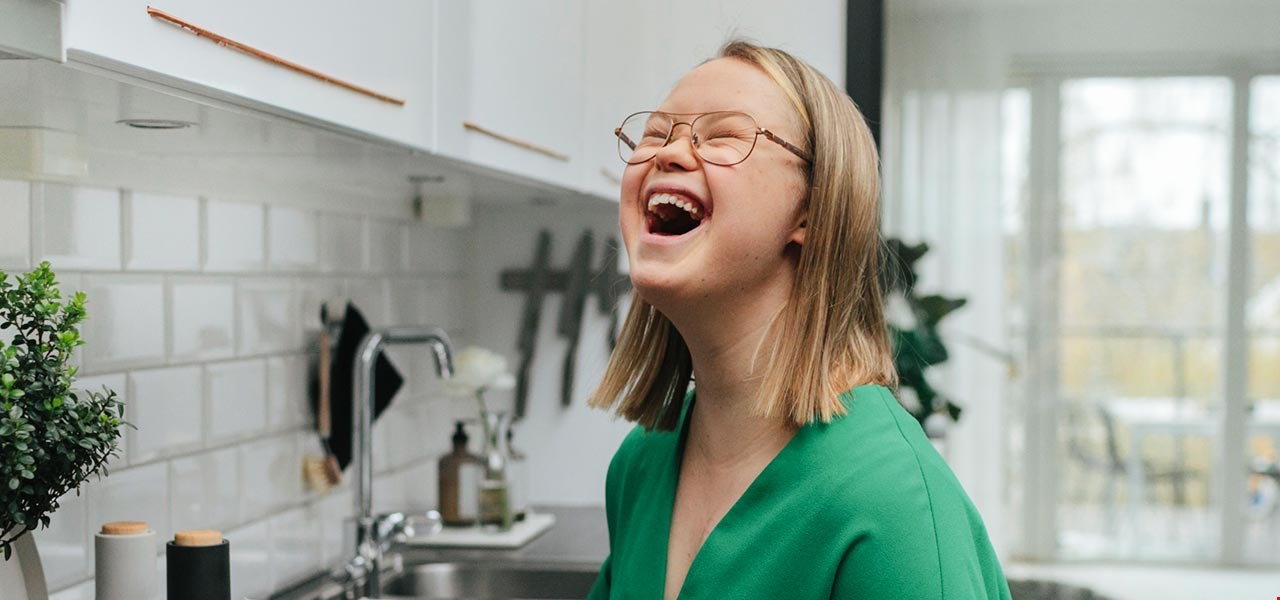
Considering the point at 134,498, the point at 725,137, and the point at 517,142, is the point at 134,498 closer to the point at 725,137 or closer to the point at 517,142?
the point at 517,142

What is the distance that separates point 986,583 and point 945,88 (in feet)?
14.0

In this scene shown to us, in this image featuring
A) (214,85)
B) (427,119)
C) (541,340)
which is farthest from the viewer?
(541,340)

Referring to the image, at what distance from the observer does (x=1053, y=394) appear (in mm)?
5273

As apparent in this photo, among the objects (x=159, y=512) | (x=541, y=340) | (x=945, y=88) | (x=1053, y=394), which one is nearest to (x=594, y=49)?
(x=541, y=340)

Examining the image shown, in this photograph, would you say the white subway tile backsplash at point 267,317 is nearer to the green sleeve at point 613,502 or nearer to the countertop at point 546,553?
the countertop at point 546,553

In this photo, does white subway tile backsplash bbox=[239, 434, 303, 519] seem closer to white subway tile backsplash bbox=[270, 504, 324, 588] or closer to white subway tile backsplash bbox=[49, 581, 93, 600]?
white subway tile backsplash bbox=[270, 504, 324, 588]

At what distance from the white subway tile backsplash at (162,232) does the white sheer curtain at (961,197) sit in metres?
3.66

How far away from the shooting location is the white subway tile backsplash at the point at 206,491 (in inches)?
61.8

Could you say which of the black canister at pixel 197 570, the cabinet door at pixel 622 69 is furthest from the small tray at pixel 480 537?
the black canister at pixel 197 570

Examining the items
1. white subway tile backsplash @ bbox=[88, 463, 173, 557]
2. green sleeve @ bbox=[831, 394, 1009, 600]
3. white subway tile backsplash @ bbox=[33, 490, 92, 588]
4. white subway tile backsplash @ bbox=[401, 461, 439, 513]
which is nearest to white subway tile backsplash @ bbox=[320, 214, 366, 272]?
white subway tile backsplash @ bbox=[401, 461, 439, 513]

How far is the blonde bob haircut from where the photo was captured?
1.06 meters

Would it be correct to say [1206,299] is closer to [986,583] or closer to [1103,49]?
[1103,49]

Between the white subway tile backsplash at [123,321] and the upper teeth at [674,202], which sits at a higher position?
the upper teeth at [674,202]

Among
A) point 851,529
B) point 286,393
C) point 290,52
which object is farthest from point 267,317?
point 851,529
